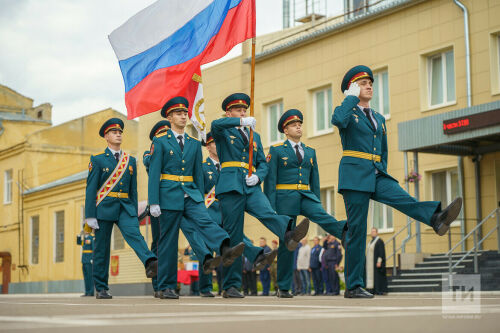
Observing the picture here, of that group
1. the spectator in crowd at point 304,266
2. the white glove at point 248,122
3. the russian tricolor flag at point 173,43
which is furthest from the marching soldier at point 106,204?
the spectator in crowd at point 304,266

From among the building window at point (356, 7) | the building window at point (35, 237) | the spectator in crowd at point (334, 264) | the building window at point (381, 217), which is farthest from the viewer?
the building window at point (35, 237)

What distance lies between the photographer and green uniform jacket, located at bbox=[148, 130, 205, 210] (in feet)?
33.2

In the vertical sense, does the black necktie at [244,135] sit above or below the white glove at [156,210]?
above

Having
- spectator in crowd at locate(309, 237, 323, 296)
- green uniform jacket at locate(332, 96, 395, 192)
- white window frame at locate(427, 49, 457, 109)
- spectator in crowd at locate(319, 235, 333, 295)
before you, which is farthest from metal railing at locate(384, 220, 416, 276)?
green uniform jacket at locate(332, 96, 395, 192)

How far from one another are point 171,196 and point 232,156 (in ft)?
2.83

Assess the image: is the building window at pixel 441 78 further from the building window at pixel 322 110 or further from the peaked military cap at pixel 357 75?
the peaked military cap at pixel 357 75

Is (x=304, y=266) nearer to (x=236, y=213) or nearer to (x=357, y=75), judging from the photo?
Answer: (x=236, y=213)

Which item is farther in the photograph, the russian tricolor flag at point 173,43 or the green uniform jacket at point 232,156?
the russian tricolor flag at point 173,43

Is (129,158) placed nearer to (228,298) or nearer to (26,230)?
(228,298)

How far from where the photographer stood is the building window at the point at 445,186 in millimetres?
22906

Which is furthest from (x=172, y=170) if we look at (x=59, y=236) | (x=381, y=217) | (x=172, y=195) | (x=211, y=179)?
(x=59, y=236)

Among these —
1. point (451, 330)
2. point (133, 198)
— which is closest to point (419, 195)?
point (133, 198)

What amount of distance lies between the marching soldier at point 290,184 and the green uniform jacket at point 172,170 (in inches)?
35.9

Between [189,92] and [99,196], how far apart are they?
186 centimetres
